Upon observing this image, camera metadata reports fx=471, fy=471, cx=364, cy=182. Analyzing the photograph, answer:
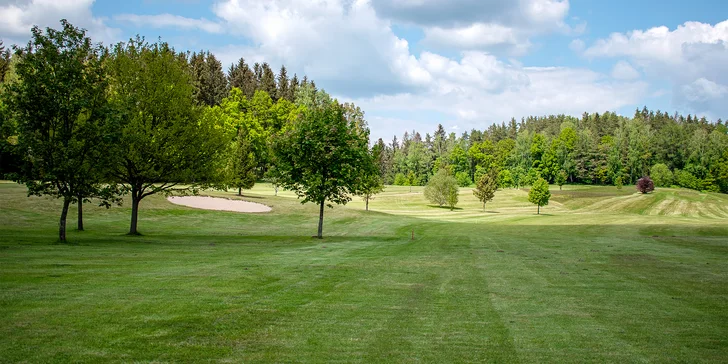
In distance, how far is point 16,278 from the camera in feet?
43.3

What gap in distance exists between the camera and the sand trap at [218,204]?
177ft

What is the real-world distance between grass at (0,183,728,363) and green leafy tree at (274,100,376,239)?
8535 mm

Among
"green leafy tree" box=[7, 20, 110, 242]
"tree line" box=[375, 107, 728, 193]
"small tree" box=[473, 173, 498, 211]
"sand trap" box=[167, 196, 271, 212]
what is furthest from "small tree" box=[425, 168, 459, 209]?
"green leafy tree" box=[7, 20, 110, 242]

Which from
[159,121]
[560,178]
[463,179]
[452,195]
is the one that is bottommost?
[452,195]

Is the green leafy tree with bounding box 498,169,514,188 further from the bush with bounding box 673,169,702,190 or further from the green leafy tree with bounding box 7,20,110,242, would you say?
the green leafy tree with bounding box 7,20,110,242

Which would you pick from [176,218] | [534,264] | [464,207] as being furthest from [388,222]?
[464,207]

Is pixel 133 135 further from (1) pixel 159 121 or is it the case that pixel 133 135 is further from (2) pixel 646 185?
(2) pixel 646 185

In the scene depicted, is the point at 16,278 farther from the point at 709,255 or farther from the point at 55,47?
the point at 709,255

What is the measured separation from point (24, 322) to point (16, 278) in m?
5.28

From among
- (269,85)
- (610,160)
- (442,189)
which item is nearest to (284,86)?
(269,85)

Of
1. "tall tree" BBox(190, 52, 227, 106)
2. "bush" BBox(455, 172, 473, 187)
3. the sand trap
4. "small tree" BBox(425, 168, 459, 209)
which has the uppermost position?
"tall tree" BBox(190, 52, 227, 106)

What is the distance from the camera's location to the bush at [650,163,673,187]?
13412cm

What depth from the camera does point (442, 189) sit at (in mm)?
94812

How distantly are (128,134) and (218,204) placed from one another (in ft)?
95.4
